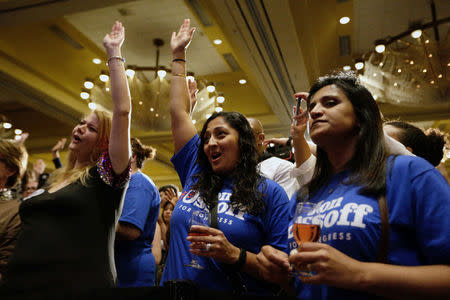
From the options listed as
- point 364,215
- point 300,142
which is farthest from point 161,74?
point 364,215

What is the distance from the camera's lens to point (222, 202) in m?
1.33

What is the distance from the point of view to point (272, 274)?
0.99 meters

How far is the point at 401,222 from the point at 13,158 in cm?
225

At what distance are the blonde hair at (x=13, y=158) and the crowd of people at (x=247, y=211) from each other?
0.78ft

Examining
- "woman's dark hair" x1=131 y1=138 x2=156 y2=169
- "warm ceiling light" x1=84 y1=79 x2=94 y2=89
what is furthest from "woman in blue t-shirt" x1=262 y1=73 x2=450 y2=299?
"warm ceiling light" x1=84 y1=79 x2=94 y2=89

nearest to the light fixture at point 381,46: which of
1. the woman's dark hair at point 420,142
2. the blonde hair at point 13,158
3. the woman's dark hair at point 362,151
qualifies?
the woman's dark hair at point 420,142

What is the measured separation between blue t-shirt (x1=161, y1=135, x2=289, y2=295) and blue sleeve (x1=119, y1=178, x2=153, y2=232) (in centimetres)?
47

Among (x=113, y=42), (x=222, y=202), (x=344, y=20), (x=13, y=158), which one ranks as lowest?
(x=222, y=202)

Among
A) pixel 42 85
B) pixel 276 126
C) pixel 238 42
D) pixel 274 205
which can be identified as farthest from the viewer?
pixel 276 126

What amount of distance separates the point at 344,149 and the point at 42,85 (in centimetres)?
713

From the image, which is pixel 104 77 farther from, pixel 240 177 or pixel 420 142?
pixel 420 142

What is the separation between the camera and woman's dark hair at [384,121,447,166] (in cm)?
166

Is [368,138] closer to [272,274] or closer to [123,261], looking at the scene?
[272,274]

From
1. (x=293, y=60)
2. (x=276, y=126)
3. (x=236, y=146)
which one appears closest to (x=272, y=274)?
(x=236, y=146)
